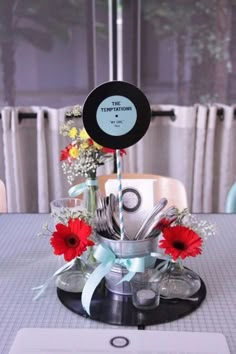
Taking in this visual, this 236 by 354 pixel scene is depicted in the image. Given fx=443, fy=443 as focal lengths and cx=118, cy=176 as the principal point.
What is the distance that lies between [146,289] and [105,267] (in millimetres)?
100

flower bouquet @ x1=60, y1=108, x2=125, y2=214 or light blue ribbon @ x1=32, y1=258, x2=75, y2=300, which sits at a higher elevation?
flower bouquet @ x1=60, y1=108, x2=125, y2=214

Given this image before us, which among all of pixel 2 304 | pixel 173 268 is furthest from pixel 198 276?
pixel 2 304

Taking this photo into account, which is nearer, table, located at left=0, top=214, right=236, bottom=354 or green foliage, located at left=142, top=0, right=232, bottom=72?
table, located at left=0, top=214, right=236, bottom=354

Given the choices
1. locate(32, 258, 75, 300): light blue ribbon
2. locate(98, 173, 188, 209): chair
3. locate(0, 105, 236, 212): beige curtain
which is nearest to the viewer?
locate(32, 258, 75, 300): light blue ribbon

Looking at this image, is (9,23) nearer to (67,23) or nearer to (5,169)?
(67,23)

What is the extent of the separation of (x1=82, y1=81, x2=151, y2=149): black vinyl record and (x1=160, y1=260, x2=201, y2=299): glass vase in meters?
0.30

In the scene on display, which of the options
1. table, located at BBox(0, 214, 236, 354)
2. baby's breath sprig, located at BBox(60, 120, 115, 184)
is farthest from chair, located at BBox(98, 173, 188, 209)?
baby's breath sprig, located at BBox(60, 120, 115, 184)

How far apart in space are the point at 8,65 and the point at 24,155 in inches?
20.1

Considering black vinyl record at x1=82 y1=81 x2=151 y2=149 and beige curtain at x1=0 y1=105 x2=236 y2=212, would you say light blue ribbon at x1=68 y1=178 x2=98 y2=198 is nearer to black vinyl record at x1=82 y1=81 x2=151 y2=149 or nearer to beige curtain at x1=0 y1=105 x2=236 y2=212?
black vinyl record at x1=82 y1=81 x2=151 y2=149

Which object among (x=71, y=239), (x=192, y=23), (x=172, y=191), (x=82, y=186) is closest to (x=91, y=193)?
(x=82, y=186)

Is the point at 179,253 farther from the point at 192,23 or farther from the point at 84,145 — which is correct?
the point at 192,23

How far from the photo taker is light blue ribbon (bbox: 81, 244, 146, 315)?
0.89 meters

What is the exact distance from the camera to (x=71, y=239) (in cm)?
91

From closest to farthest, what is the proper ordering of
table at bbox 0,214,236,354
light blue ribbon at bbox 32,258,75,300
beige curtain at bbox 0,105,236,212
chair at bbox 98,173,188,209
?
table at bbox 0,214,236,354
light blue ribbon at bbox 32,258,75,300
chair at bbox 98,173,188,209
beige curtain at bbox 0,105,236,212
